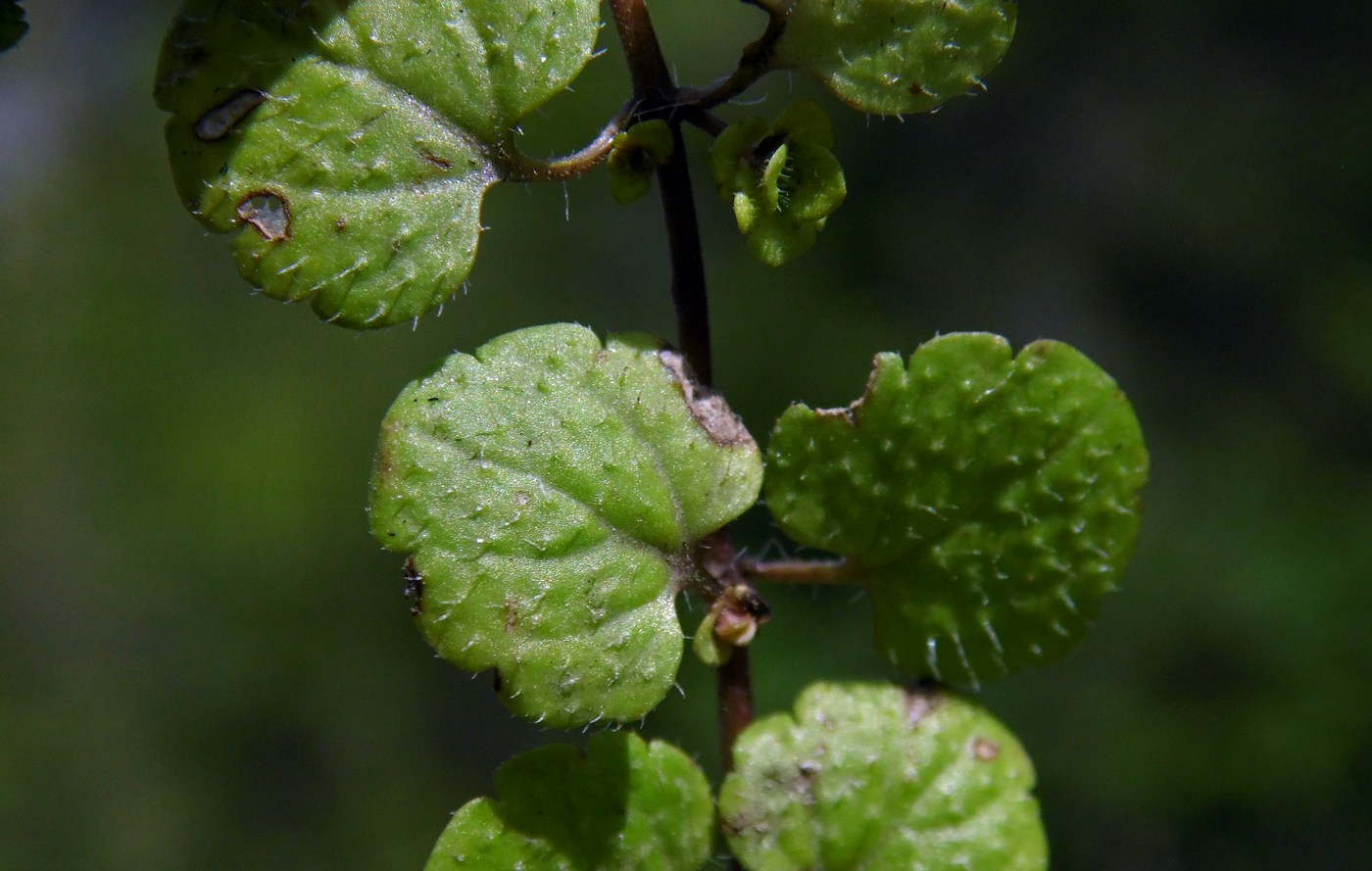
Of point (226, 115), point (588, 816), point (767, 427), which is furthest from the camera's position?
point (767, 427)

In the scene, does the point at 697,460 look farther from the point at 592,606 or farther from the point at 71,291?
the point at 71,291

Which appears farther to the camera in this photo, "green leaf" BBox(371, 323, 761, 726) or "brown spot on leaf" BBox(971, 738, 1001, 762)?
"brown spot on leaf" BBox(971, 738, 1001, 762)

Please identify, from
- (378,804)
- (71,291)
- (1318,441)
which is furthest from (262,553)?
(1318,441)

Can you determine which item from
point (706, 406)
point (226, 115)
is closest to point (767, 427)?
point (706, 406)

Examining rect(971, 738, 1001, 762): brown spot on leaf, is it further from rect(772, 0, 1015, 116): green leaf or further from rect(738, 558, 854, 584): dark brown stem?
rect(772, 0, 1015, 116): green leaf

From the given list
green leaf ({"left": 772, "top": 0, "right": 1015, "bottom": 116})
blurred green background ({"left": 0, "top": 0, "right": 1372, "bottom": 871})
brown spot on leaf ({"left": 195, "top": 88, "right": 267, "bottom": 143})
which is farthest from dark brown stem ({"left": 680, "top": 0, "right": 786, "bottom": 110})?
blurred green background ({"left": 0, "top": 0, "right": 1372, "bottom": 871})

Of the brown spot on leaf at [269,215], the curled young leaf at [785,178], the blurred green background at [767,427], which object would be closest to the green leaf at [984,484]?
the curled young leaf at [785,178]

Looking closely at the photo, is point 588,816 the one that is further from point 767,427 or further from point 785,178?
point 767,427
